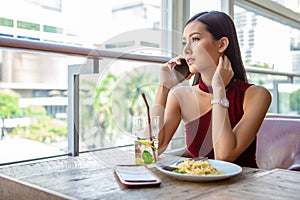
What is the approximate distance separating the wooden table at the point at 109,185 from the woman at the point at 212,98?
1.06 ft

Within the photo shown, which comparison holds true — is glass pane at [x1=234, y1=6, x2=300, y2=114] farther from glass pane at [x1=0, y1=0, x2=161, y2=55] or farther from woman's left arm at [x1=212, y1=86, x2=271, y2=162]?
woman's left arm at [x1=212, y1=86, x2=271, y2=162]

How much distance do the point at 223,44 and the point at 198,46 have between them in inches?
5.6

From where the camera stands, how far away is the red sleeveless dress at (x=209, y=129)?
1624 mm

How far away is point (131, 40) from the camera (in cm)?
153

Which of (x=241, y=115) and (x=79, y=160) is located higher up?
(x=241, y=115)

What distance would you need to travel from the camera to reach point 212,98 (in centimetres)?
155

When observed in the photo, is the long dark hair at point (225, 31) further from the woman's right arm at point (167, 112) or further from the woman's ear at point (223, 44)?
the woman's right arm at point (167, 112)

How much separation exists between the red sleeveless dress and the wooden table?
47 cm

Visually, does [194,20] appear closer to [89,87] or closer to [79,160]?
[89,87]

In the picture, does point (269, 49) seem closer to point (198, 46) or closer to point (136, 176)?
point (198, 46)

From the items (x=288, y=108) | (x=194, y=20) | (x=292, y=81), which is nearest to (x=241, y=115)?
(x=194, y=20)

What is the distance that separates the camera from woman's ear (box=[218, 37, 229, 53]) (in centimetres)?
166

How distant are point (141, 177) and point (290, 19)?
4.52m

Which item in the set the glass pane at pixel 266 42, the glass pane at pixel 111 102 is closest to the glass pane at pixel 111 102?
the glass pane at pixel 111 102
